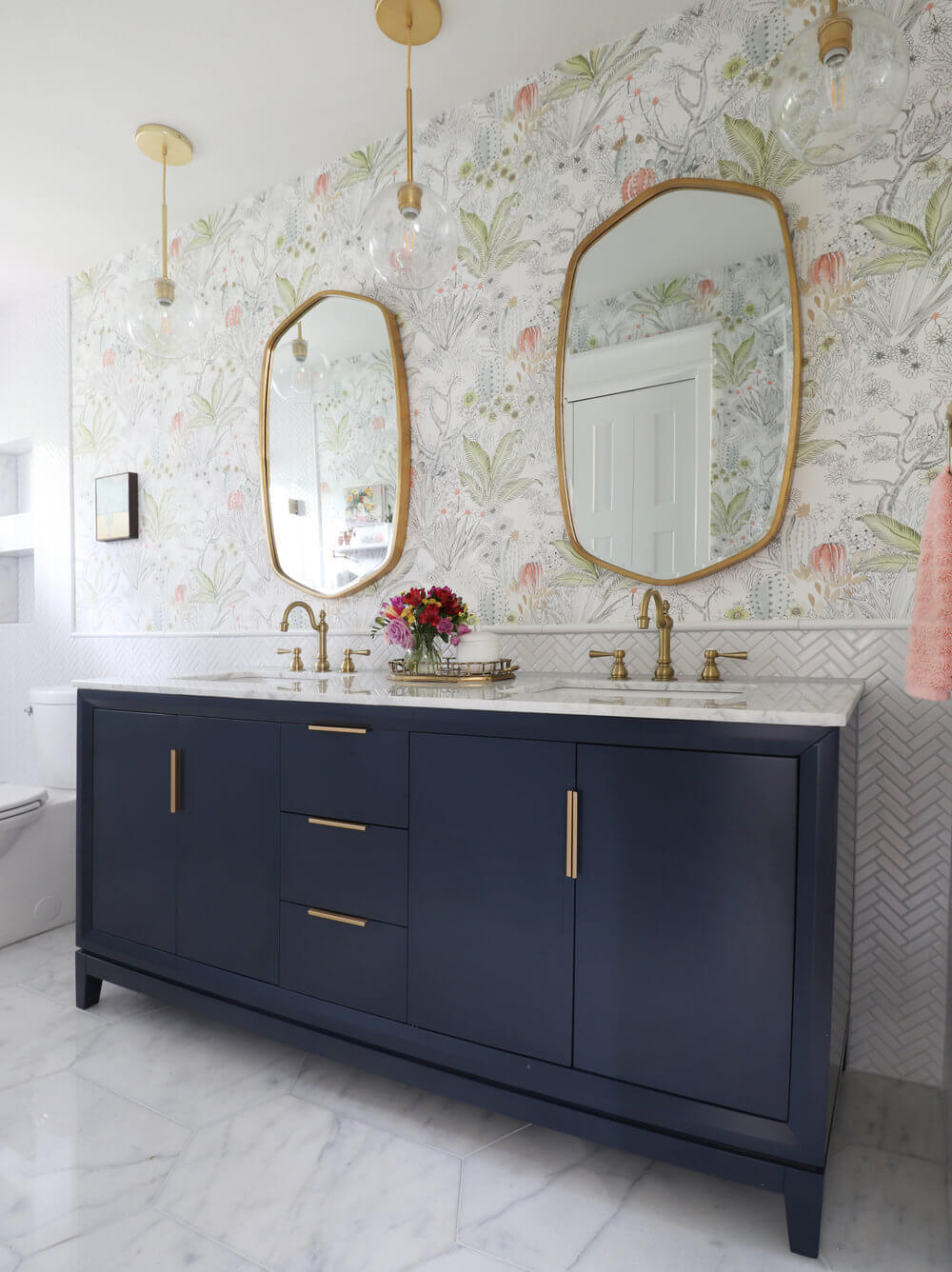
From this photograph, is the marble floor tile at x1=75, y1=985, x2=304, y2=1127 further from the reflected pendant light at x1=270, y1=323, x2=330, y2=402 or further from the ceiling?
the ceiling

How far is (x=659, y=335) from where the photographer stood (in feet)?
6.19

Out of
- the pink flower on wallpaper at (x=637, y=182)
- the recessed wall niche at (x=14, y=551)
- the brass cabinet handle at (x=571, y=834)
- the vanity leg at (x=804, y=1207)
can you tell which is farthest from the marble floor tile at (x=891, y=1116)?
the recessed wall niche at (x=14, y=551)

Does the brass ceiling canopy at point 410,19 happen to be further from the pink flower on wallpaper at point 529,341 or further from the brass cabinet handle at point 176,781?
the brass cabinet handle at point 176,781

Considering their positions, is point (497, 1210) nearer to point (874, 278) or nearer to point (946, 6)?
point (874, 278)

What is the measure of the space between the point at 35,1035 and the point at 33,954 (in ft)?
1.96

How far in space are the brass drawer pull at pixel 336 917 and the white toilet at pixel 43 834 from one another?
1.27 m

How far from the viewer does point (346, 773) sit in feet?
5.28

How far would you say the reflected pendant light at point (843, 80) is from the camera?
126 cm

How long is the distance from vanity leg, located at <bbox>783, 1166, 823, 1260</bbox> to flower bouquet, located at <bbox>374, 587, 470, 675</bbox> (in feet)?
3.88

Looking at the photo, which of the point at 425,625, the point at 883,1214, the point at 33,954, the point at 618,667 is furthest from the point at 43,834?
the point at 883,1214

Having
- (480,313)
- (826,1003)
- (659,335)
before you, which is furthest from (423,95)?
(826,1003)

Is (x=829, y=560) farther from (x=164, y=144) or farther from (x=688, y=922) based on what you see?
(x=164, y=144)

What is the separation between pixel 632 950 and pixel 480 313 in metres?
1.69

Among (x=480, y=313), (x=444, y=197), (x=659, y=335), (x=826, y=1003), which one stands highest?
(x=444, y=197)
